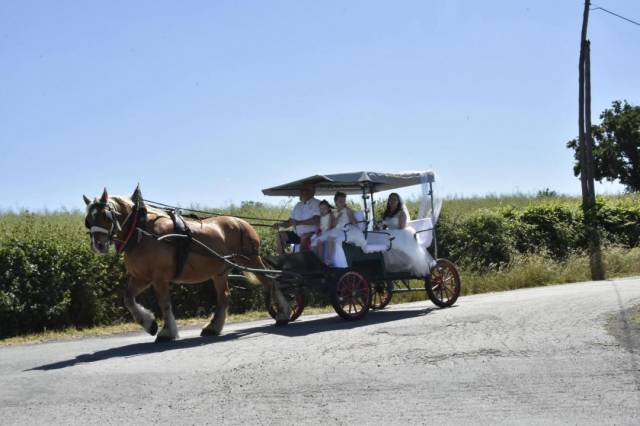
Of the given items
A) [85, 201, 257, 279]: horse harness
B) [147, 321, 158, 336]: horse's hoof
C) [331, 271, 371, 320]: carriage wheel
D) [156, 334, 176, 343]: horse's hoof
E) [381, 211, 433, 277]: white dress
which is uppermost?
[85, 201, 257, 279]: horse harness

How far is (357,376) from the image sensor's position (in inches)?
299

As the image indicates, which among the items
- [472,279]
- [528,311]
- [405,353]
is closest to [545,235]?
[472,279]

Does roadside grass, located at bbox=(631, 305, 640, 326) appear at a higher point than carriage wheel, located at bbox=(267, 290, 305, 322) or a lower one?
lower

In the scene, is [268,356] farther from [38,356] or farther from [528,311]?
[528,311]

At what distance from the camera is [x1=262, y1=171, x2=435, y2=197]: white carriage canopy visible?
39.5 feet

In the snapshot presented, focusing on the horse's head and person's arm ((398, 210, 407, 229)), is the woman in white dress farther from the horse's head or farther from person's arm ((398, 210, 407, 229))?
the horse's head

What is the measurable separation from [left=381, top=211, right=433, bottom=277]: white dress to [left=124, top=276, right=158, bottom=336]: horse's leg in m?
4.28

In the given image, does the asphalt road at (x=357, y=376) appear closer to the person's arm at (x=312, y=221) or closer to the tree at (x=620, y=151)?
the person's arm at (x=312, y=221)

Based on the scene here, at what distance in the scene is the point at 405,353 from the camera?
28.1 ft

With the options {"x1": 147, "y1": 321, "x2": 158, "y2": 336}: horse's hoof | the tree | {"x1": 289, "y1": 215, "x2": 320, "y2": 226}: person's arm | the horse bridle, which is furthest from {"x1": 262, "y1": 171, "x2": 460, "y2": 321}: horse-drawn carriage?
the tree

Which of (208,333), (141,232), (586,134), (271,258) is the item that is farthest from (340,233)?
(586,134)

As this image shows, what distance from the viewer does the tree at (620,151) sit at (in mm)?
54250

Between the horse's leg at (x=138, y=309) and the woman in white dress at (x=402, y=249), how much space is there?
14.0 feet

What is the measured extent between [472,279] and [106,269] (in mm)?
8866
